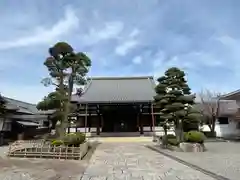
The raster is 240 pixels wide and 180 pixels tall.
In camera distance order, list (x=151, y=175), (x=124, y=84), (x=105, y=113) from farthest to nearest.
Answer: (x=124, y=84) → (x=105, y=113) → (x=151, y=175)

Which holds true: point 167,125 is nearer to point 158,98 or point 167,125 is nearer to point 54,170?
point 158,98

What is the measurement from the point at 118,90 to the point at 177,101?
20796 millimetres

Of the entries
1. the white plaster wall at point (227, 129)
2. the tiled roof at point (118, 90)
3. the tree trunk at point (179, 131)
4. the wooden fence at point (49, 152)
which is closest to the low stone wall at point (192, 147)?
the tree trunk at point (179, 131)

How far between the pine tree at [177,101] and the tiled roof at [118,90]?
1317cm

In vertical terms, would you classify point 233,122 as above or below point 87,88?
below

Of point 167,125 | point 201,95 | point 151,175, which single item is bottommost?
point 151,175

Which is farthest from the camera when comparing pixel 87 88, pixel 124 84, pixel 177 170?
pixel 124 84

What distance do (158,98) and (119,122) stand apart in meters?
17.7

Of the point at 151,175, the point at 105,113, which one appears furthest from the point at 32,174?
the point at 105,113

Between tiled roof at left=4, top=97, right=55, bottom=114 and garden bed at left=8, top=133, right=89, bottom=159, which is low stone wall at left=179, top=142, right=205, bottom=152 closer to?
garden bed at left=8, top=133, right=89, bottom=159

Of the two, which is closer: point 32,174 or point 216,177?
point 216,177

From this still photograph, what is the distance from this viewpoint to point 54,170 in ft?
36.3

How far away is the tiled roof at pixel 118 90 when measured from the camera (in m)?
35.1

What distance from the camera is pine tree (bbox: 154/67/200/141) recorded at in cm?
1987
